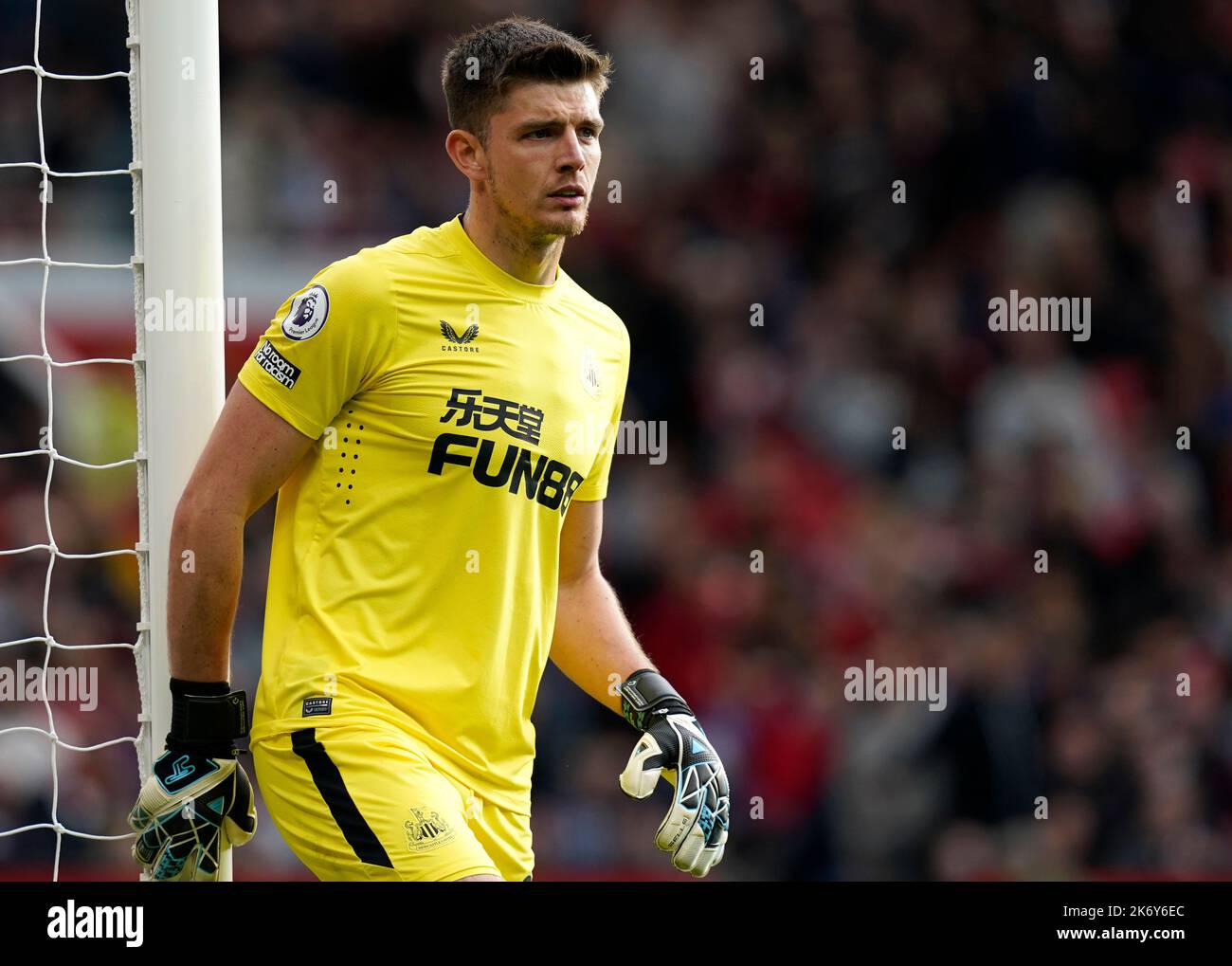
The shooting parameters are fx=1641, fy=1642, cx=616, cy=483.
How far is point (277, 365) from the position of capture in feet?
9.91

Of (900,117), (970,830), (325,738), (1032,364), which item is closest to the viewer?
(325,738)

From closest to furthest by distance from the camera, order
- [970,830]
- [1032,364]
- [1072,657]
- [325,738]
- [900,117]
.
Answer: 1. [325,738]
2. [970,830]
3. [1072,657]
4. [1032,364]
5. [900,117]

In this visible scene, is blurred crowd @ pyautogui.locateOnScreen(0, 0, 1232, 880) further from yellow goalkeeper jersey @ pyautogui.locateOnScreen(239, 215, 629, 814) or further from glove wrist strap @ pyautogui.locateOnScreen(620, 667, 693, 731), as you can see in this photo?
yellow goalkeeper jersey @ pyautogui.locateOnScreen(239, 215, 629, 814)

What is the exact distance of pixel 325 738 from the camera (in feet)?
9.88

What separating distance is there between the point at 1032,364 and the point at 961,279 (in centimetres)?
61

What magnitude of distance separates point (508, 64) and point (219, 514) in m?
1.04

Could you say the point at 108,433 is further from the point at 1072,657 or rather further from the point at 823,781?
the point at 1072,657

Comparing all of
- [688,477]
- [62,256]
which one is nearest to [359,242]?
[62,256]

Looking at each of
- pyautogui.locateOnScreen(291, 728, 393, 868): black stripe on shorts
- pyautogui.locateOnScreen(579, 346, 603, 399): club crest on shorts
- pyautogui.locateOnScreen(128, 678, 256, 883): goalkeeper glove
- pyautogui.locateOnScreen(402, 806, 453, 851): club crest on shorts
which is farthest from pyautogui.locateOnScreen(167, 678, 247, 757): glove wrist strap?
pyautogui.locateOnScreen(579, 346, 603, 399): club crest on shorts

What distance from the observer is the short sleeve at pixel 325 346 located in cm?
301

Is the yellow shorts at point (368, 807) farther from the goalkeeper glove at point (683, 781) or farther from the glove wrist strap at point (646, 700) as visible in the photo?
the glove wrist strap at point (646, 700)

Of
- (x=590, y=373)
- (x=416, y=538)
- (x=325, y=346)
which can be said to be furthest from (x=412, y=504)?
(x=590, y=373)

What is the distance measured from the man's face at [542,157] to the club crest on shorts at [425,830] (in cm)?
115

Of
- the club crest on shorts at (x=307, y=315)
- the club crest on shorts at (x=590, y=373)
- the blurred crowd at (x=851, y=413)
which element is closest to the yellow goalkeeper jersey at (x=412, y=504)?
the club crest on shorts at (x=307, y=315)
